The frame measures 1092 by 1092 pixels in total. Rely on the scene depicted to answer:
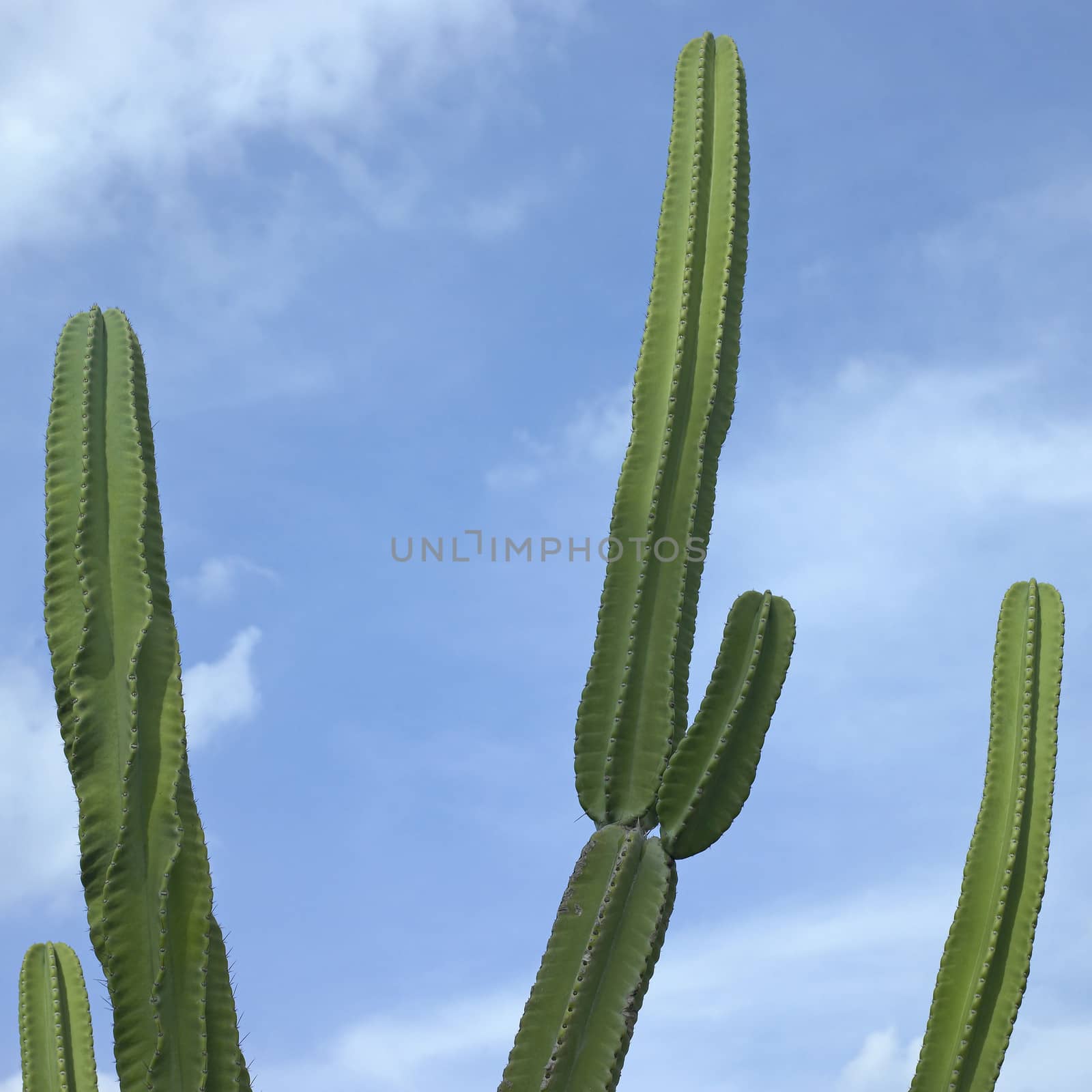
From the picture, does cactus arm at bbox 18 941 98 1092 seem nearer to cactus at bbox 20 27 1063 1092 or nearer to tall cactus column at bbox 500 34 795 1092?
cactus at bbox 20 27 1063 1092

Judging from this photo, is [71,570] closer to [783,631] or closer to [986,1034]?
[783,631]

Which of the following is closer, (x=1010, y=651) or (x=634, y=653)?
(x=634, y=653)

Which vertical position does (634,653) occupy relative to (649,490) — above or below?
below

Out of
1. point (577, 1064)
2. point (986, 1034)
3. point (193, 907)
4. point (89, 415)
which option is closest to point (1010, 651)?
point (986, 1034)

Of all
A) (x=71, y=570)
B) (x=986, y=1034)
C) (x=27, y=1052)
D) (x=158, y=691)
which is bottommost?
(x=986, y=1034)

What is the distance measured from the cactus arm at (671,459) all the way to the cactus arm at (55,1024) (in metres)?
2.27

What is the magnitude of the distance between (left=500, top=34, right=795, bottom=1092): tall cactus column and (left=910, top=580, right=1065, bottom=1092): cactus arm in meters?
0.96

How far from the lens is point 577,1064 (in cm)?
383

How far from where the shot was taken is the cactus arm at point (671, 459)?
4312mm

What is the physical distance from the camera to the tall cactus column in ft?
12.8

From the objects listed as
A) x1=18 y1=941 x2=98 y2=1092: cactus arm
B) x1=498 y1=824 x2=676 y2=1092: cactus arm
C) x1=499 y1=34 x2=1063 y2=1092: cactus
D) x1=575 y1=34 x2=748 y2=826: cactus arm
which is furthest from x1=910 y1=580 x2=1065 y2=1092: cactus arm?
x1=18 y1=941 x2=98 y2=1092: cactus arm

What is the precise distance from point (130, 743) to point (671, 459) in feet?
6.66

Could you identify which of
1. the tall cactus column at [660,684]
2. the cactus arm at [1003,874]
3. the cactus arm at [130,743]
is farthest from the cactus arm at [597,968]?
the cactus arm at [1003,874]

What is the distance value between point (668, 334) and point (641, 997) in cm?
232
